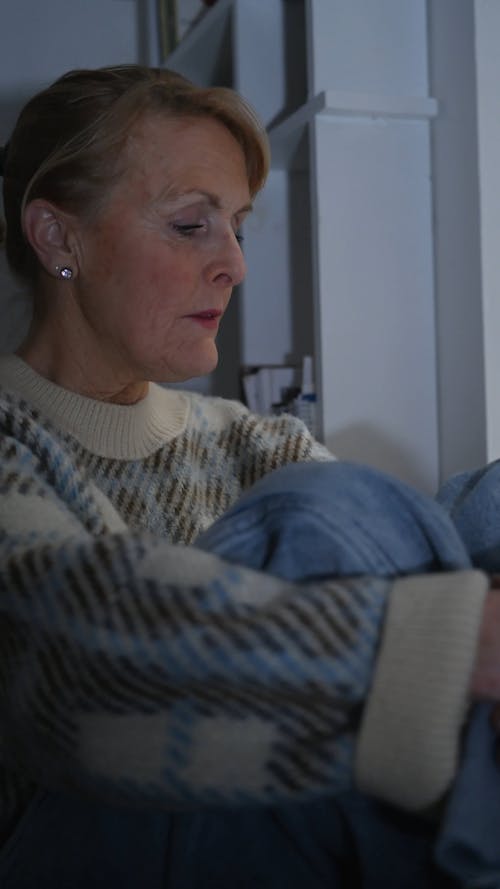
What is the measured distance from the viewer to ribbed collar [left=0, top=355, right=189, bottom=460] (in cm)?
107

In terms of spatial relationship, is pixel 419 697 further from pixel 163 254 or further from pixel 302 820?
pixel 163 254

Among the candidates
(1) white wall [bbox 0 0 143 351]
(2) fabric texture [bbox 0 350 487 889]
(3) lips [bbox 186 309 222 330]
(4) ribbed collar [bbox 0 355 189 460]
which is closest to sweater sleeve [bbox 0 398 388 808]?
(2) fabric texture [bbox 0 350 487 889]

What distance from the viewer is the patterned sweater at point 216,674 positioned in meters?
0.51

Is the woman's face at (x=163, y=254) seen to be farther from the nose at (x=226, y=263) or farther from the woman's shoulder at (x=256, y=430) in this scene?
the woman's shoulder at (x=256, y=430)

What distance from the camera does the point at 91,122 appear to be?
110cm

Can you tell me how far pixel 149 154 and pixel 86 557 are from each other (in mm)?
678

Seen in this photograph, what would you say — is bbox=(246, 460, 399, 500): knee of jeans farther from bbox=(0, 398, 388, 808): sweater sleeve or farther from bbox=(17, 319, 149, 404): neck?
bbox=(17, 319, 149, 404): neck

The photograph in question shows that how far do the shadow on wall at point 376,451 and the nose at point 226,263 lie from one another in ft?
2.10

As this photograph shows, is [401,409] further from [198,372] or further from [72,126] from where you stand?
[72,126]

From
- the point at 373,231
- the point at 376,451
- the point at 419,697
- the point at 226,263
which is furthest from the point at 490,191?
the point at 419,697

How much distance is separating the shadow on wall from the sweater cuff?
1220 mm

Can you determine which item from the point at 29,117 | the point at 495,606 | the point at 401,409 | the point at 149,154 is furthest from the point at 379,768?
the point at 401,409

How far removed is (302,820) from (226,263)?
74cm

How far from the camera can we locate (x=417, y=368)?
69.1 inches
